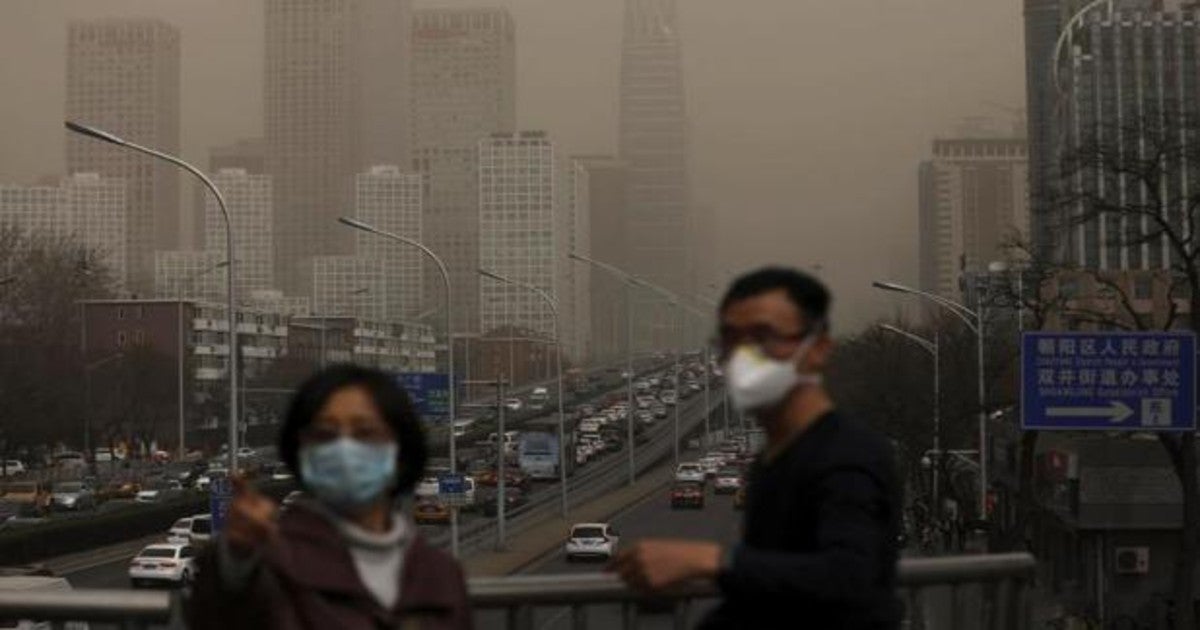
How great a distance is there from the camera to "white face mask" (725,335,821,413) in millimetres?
3104

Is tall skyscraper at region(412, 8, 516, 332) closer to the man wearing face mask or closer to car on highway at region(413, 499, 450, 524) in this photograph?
car on highway at region(413, 499, 450, 524)

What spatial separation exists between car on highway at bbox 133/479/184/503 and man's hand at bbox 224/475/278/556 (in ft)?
144

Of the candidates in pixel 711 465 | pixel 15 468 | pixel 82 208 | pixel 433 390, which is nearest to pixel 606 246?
pixel 82 208

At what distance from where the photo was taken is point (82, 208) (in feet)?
401

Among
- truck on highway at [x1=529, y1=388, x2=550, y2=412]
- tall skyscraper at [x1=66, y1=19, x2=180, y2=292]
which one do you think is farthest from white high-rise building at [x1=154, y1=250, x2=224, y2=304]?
truck on highway at [x1=529, y1=388, x2=550, y2=412]

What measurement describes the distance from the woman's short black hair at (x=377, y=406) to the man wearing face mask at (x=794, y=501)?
0.48 metres

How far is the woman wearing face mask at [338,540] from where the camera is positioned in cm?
287

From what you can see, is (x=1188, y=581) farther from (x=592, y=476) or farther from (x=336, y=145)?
(x=336, y=145)

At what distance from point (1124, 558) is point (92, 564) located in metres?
21.9

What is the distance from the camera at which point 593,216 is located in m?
117

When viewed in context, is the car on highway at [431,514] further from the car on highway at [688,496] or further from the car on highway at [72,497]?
the car on highway at [72,497]

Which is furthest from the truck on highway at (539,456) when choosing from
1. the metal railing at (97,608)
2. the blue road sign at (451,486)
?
the metal railing at (97,608)

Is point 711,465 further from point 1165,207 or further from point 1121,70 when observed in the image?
point 1165,207

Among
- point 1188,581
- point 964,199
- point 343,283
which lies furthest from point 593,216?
point 1188,581
